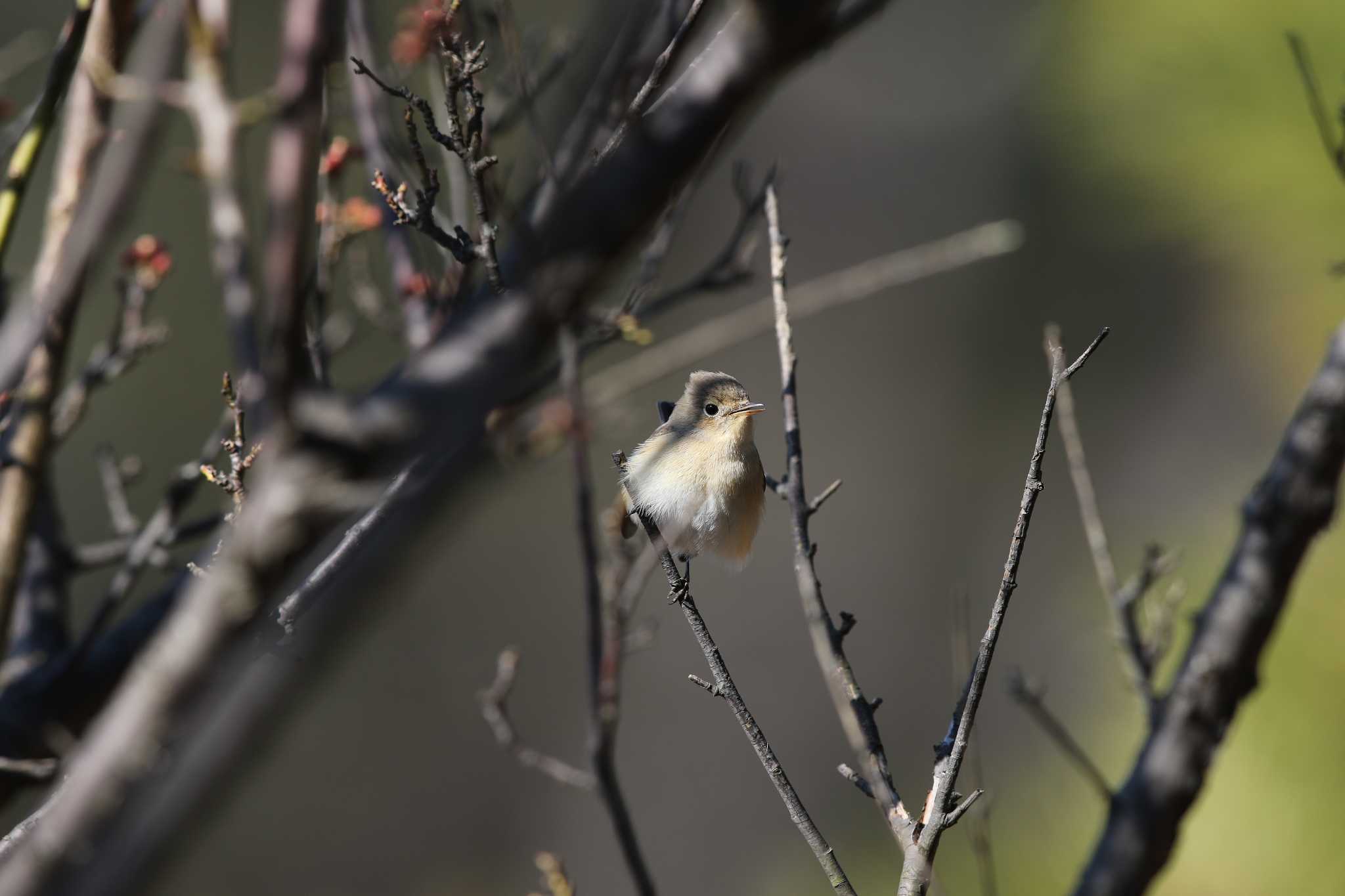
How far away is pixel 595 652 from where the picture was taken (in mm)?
937

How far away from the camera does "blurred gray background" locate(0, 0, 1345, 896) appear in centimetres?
581

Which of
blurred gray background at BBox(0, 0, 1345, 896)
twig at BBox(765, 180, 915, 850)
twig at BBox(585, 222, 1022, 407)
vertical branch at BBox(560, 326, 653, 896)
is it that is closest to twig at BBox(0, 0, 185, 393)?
twig at BBox(585, 222, 1022, 407)

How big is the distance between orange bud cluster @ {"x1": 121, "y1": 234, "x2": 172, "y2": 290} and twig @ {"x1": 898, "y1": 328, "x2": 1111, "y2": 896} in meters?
2.06

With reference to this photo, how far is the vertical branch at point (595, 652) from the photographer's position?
2.89 ft

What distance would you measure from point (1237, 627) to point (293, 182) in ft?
5.50

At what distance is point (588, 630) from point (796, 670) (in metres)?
6.96

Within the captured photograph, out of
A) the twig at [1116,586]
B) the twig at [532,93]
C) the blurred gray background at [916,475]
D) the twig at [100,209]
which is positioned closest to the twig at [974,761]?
the twig at [1116,586]

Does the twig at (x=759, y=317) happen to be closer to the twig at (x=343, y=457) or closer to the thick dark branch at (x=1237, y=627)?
the twig at (x=343, y=457)

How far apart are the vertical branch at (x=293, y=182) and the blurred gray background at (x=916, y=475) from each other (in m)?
4.46

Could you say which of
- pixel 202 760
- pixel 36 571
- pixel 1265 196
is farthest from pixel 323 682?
pixel 1265 196

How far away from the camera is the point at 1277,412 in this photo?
6.69 meters

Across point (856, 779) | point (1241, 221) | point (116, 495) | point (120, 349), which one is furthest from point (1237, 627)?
point (1241, 221)

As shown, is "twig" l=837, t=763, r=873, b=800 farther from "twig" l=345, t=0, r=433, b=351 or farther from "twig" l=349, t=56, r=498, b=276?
"twig" l=345, t=0, r=433, b=351

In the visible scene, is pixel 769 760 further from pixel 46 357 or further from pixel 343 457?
pixel 46 357
